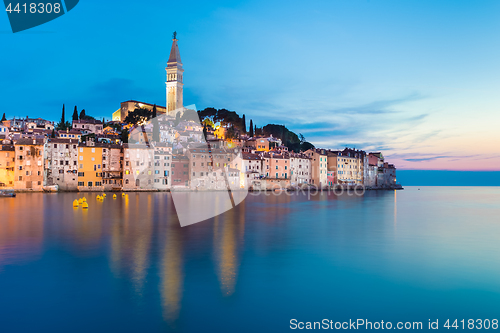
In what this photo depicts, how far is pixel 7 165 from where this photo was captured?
48.2 meters

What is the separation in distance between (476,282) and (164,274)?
8599 mm

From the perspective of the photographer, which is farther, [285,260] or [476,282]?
[285,260]

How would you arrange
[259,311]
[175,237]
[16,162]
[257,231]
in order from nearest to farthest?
1. [259,311]
2. [175,237]
3. [257,231]
4. [16,162]

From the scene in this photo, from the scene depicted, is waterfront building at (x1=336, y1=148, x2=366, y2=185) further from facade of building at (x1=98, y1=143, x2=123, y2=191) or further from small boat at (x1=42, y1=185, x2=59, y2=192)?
small boat at (x1=42, y1=185, x2=59, y2=192)

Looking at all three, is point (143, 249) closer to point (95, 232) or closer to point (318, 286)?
point (95, 232)

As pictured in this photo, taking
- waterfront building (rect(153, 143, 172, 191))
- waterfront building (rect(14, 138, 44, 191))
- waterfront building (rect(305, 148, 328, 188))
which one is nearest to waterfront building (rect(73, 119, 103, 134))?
waterfront building (rect(14, 138, 44, 191))

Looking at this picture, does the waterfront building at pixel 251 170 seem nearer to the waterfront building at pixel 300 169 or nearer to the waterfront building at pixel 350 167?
the waterfront building at pixel 300 169

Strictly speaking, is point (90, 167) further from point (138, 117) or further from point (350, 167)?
point (350, 167)

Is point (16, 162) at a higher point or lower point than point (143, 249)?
higher

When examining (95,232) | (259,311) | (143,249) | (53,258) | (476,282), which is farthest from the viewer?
(95,232)

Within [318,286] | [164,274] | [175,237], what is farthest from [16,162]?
[318,286]

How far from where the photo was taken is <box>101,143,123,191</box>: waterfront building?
5256 centimetres

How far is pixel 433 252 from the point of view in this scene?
13.7 meters

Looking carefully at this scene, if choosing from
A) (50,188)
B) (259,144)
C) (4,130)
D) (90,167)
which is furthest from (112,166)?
(259,144)
